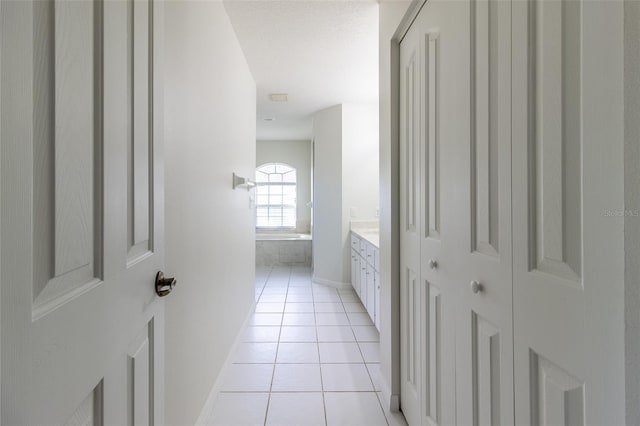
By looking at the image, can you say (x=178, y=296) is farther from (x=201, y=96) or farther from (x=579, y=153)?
(x=579, y=153)

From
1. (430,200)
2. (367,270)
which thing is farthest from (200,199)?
(367,270)

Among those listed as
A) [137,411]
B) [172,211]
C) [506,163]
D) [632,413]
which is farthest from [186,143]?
[632,413]

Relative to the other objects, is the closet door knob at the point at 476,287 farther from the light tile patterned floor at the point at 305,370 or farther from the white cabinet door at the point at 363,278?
the white cabinet door at the point at 363,278

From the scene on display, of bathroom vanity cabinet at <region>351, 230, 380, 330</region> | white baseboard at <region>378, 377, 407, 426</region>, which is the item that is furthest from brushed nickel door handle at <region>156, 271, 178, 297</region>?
bathroom vanity cabinet at <region>351, 230, 380, 330</region>

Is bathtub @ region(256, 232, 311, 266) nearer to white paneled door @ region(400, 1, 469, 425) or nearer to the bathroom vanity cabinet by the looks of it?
the bathroom vanity cabinet

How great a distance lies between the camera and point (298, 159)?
7.45m

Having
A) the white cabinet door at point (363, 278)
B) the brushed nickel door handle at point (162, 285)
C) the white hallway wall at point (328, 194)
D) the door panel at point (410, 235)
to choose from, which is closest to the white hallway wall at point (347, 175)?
the white hallway wall at point (328, 194)

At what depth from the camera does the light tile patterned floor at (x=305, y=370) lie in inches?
72.8

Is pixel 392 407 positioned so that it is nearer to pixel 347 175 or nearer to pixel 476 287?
pixel 476 287

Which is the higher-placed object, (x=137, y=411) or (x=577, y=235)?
(x=577, y=235)

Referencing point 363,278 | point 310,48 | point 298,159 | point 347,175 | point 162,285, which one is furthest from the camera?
→ point 298,159

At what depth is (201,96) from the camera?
1776 mm

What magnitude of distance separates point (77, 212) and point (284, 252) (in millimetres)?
6129

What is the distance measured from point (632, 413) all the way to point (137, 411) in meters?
0.98
